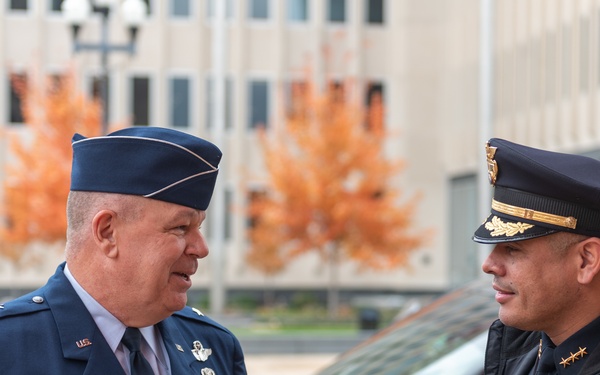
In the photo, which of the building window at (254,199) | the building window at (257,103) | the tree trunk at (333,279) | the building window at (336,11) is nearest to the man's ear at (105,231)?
the tree trunk at (333,279)

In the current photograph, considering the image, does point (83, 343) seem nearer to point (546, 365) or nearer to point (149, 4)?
point (546, 365)

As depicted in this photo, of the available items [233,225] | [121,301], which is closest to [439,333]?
→ [121,301]

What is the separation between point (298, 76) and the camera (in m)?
41.4

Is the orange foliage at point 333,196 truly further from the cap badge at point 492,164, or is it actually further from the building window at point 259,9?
the cap badge at point 492,164

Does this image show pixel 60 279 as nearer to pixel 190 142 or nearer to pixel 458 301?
pixel 190 142

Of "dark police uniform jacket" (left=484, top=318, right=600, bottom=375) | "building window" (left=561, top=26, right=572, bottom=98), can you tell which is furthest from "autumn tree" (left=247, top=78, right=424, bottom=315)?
"dark police uniform jacket" (left=484, top=318, right=600, bottom=375)

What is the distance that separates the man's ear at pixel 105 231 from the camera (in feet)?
10.4

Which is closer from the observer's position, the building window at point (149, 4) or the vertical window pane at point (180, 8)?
the building window at point (149, 4)

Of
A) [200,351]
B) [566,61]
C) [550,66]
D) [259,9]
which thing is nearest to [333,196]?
[550,66]

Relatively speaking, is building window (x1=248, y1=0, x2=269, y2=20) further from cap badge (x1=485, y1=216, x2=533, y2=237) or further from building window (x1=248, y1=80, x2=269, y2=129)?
cap badge (x1=485, y1=216, x2=533, y2=237)

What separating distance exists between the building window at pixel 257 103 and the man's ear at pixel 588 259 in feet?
127

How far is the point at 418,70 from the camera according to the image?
42281mm

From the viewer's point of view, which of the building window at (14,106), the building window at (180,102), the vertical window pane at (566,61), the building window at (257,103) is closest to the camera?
the vertical window pane at (566,61)

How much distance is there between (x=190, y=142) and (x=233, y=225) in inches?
1507
